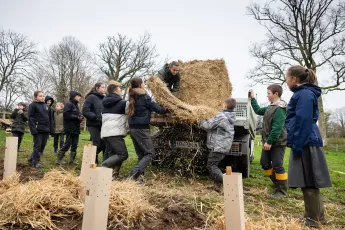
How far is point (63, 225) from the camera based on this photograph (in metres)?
2.76

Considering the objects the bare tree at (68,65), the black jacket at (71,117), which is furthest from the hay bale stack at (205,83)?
the bare tree at (68,65)

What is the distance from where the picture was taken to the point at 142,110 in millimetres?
5023

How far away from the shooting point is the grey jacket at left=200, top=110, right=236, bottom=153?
486 cm

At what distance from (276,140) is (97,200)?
11.3 feet

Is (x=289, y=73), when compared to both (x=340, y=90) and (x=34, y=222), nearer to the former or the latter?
(x=34, y=222)

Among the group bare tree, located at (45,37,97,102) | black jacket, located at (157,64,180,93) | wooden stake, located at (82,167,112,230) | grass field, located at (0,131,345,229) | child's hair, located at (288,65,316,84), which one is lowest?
grass field, located at (0,131,345,229)

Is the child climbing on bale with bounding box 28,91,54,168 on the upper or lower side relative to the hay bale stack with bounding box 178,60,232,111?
lower

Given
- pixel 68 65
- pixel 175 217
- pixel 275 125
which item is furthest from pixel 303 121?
pixel 68 65

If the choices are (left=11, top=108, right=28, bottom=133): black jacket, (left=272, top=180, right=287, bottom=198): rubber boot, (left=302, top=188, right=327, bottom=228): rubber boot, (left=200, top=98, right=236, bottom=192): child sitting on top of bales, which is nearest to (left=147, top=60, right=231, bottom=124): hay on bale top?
(left=200, top=98, right=236, bottom=192): child sitting on top of bales

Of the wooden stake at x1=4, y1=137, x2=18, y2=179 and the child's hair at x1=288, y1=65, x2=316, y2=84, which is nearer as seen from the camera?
the child's hair at x1=288, y1=65, x2=316, y2=84

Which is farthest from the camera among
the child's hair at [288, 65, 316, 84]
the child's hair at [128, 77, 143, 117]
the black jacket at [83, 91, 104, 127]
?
the black jacket at [83, 91, 104, 127]

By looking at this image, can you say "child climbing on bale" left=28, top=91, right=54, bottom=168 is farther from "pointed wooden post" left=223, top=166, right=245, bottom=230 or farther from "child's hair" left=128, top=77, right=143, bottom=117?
"pointed wooden post" left=223, top=166, right=245, bottom=230

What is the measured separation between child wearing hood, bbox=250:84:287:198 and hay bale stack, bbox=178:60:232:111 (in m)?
1.48

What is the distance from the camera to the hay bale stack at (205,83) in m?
6.51
